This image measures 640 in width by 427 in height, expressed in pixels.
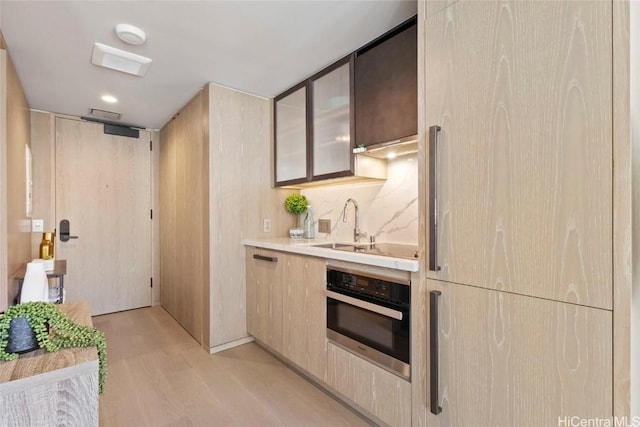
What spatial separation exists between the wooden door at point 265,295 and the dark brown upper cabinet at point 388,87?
1108 millimetres

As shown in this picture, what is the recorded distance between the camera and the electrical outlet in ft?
9.28

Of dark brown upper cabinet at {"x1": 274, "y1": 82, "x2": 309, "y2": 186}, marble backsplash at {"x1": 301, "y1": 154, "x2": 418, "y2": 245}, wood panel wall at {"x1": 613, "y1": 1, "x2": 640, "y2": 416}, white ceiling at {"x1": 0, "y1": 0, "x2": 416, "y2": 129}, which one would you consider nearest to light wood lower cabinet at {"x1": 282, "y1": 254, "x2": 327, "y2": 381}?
marble backsplash at {"x1": 301, "y1": 154, "x2": 418, "y2": 245}

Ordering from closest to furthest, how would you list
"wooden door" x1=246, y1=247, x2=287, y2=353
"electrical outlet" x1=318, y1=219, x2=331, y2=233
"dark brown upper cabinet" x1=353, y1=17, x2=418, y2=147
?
"dark brown upper cabinet" x1=353, y1=17, x2=418, y2=147
"wooden door" x1=246, y1=247, x2=287, y2=353
"electrical outlet" x1=318, y1=219, x2=331, y2=233

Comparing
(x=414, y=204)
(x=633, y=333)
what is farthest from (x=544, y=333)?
(x=414, y=204)

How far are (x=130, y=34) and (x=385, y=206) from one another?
1.98 meters

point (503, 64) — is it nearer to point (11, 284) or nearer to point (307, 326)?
point (307, 326)

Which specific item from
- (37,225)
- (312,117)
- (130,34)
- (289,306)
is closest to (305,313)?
(289,306)

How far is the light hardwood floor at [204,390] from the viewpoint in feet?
5.82

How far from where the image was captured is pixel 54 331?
1.00m

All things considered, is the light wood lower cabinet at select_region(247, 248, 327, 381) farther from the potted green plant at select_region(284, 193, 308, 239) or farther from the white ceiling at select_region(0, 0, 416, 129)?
the white ceiling at select_region(0, 0, 416, 129)

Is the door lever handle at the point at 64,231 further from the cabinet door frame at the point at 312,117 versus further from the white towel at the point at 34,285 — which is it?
the cabinet door frame at the point at 312,117

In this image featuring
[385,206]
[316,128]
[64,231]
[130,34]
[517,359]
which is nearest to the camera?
[517,359]

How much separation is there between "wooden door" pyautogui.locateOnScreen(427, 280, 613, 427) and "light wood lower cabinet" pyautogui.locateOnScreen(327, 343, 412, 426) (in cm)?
16

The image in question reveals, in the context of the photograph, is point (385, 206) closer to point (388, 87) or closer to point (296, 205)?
point (388, 87)
